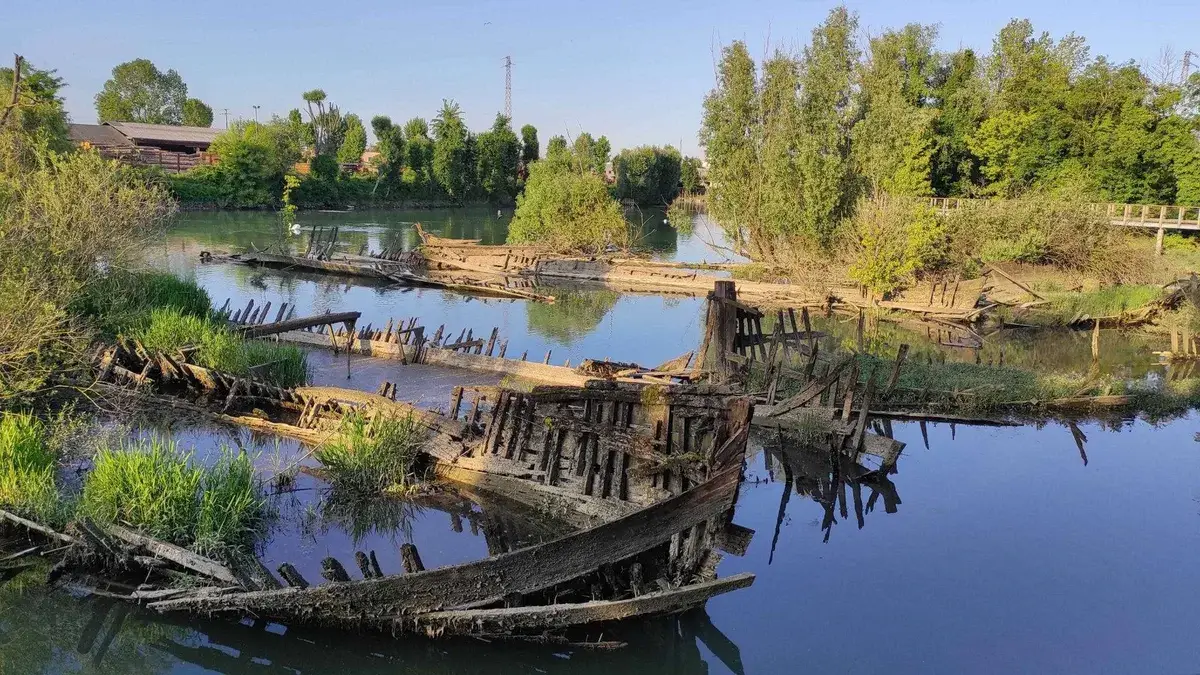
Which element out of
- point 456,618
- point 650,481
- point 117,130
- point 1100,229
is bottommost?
point 456,618

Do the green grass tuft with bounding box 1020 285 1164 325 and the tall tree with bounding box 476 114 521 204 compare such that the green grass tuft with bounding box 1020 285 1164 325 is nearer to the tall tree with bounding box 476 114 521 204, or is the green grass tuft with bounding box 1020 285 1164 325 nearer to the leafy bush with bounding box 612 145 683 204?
the leafy bush with bounding box 612 145 683 204

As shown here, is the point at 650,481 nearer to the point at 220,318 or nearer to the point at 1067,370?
the point at 220,318

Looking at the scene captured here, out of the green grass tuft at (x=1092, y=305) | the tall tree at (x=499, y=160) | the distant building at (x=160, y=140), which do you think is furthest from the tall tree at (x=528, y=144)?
the green grass tuft at (x=1092, y=305)

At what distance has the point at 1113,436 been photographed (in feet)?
45.4

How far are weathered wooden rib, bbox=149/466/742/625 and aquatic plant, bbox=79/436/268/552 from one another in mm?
969

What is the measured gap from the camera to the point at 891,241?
85.4 feet

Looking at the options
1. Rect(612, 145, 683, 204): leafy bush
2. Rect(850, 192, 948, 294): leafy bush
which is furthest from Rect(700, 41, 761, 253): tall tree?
Rect(612, 145, 683, 204): leafy bush

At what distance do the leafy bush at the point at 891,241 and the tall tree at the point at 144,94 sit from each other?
314 ft

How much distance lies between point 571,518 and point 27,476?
567 centimetres

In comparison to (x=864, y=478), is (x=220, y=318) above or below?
above

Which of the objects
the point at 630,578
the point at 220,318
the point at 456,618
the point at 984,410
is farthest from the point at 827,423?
the point at 220,318

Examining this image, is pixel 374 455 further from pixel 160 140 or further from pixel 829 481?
pixel 160 140

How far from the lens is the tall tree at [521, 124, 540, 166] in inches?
3199

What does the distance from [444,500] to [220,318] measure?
868cm
